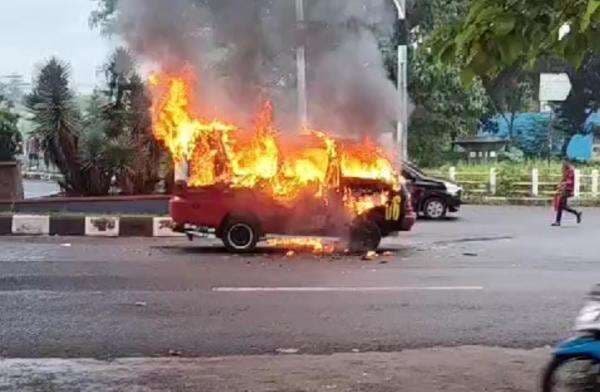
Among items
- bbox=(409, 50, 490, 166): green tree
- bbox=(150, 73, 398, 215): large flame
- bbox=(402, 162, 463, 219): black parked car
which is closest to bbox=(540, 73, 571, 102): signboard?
bbox=(409, 50, 490, 166): green tree

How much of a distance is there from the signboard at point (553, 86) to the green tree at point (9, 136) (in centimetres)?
1745

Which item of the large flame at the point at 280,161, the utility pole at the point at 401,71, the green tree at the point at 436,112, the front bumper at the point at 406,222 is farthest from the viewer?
the green tree at the point at 436,112

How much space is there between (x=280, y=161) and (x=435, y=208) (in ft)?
28.3

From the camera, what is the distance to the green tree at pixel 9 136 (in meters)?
22.3

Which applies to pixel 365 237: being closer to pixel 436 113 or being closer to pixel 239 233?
pixel 239 233

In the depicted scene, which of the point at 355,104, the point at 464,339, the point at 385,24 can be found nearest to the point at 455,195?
the point at 385,24

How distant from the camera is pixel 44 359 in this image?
6730 mm

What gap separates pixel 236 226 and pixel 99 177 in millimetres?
7096

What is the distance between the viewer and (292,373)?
20.5 ft

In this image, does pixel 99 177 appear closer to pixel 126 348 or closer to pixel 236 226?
pixel 236 226

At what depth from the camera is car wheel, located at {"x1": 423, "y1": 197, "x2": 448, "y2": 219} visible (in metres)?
21.5

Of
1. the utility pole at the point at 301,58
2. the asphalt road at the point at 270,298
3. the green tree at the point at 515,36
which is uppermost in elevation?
the utility pole at the point at 301,58

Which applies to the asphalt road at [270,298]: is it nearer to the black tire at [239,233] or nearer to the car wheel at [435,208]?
the black tire at [239,233]

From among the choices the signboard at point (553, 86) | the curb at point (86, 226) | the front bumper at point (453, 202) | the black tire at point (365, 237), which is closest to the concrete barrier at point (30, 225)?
the curb at point (86, 226)
